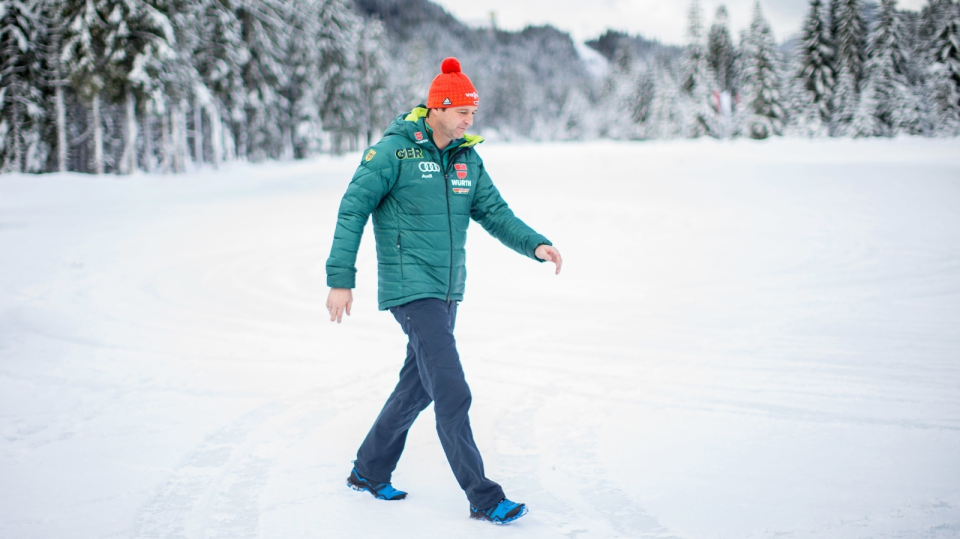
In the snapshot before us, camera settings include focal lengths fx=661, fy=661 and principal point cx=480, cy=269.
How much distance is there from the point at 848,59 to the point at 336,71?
102 feet

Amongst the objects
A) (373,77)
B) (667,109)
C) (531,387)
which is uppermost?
(373,77)

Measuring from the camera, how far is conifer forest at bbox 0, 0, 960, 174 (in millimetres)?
25141

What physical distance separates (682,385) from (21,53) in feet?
104

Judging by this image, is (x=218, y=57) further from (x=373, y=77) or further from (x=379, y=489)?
(x=379, y=489)

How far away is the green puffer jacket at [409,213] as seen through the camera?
304cm

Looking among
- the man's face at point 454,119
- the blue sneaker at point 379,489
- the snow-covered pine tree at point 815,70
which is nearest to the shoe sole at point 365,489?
the blue sneaker at point 379,489

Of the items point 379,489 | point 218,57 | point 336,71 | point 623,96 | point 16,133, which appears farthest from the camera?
point 623,96

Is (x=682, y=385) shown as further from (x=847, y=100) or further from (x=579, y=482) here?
Result: (x=847, y=100)

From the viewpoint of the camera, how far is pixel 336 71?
45625mm

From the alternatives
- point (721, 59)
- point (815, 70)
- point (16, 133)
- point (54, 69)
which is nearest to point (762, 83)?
point (815, 70)

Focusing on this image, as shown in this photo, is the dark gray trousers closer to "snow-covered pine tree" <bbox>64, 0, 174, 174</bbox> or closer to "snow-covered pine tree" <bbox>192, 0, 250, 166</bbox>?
"snow-covered pine tree" <bbox>64, 0, 174, 174</bbox>

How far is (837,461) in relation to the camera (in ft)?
12.4

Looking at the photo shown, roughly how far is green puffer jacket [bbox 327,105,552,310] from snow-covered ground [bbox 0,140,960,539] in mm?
1153

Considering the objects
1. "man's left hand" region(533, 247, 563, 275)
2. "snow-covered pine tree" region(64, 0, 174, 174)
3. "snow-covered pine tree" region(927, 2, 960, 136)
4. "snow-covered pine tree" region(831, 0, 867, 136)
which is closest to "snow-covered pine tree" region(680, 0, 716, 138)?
"snow-covered pine tree" region(831, 0, 867, 136)
